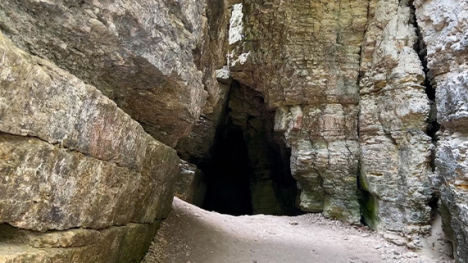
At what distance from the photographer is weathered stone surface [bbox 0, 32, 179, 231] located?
2.15m

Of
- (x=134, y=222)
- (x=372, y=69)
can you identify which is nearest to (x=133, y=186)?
(x=134, y=222)

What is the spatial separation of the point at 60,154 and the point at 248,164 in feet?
51.6

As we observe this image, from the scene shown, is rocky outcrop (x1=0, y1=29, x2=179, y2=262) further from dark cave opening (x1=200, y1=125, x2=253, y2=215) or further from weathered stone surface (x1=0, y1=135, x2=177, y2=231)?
dark cave opening (x1=200, y1=125, x2=253, y2=215)

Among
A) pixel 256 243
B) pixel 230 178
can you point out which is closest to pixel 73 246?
pixel 256 243

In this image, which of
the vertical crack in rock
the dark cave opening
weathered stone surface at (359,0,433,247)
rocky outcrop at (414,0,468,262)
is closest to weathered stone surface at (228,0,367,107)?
weathered stone surface at (359,0,433,247)

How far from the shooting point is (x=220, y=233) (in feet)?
23.6

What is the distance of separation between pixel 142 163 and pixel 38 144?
198cm

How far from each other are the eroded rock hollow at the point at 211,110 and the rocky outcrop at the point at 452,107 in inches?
1.4

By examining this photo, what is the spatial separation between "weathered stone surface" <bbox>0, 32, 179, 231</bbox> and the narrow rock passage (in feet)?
7.94

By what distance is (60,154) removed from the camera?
2609 millimetres

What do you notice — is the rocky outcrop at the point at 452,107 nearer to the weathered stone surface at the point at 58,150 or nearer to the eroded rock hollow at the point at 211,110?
the eroded rock hollow at the point at 211,110

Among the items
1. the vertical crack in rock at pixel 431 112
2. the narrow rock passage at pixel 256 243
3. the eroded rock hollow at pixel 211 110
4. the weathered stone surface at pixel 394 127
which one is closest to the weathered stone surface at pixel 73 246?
the eroded rock hollow at pixel 211 110

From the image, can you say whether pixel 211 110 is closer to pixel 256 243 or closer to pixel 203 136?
pixel 256 243

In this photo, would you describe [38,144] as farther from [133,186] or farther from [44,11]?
[133,186]
